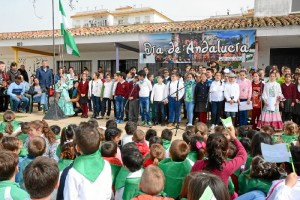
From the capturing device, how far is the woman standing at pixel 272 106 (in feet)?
25.6

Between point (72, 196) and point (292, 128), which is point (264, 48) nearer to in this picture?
point (292, 128)

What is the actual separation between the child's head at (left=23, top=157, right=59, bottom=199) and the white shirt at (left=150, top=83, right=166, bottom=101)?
22.9 ft

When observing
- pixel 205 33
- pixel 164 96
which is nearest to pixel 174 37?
pixel 205 33

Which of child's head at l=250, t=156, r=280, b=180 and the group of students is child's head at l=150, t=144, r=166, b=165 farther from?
child's head at l=250, t=156, r=280, b=180

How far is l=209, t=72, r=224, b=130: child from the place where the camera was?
8102mm

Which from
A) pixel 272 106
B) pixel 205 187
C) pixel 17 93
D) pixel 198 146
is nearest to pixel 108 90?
pixel 17 93

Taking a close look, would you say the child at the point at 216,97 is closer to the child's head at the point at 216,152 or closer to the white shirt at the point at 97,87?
the white shirt at the point at 97,87

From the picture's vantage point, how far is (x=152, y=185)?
6.82 ft

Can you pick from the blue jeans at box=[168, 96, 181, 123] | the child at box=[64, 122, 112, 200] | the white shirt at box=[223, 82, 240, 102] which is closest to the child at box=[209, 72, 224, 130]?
the white shirt at box=[223, 82, 240, 102]

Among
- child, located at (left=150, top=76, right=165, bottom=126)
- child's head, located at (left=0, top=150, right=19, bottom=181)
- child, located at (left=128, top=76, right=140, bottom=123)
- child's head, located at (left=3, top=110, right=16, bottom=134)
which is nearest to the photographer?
child's head, located at (left=0, top=150, right=19, bottom=181)

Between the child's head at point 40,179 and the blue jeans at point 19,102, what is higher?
the child's head at point 40,179

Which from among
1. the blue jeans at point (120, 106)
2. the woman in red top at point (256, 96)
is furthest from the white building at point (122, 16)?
the woman in red top at point (256, 96)

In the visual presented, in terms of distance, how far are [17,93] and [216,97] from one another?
7.28m

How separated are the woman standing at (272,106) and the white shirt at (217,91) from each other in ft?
3.66
